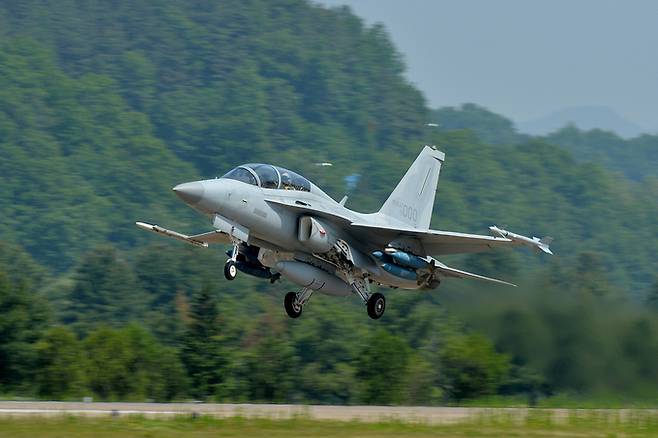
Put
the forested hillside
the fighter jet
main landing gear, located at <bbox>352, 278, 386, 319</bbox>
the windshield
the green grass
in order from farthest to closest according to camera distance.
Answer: the forested hillside → main landing gear, located at <bbox>352, 278, 386, 319</bbox> → the windshield → the fighter jet → the green grass

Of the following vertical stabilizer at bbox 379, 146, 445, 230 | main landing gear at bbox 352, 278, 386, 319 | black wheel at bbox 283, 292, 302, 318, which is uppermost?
vertical stabilizer at bbox 379, 146, 445, 230

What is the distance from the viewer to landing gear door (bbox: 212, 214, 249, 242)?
20844 mm

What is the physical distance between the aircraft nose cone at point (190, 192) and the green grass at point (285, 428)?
4.05 m

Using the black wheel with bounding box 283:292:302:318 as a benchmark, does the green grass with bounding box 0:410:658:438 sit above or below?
below

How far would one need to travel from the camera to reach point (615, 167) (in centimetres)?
17175

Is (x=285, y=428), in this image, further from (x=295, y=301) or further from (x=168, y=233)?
(x=168, y=233)

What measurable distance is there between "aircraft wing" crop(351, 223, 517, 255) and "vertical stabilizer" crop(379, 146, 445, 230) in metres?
1.49

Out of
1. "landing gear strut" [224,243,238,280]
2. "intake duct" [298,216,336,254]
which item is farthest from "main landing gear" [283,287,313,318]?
"landing gear strut" [224,243,238,280]

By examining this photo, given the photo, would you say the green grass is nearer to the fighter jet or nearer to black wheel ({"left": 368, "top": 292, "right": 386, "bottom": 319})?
the fighter jet

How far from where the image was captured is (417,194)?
25797 mm

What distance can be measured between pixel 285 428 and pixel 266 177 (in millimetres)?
5701

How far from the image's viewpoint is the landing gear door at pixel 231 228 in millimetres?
20844

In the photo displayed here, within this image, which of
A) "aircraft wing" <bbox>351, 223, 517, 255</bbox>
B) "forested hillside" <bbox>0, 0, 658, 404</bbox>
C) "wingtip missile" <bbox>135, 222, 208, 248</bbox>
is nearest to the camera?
"wingtip missile" <bbox>135, 222, 208, 248</bbox>

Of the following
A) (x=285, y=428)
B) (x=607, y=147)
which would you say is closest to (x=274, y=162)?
(x=607, y=147)
